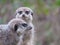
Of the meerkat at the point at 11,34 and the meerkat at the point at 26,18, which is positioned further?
the meerkat at the point at 26,18

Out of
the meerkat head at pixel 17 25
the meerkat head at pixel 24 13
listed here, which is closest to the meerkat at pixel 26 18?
the meerkat head at pixel 24 13

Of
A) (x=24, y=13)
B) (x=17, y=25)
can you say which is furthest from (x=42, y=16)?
(x=17, y=25)

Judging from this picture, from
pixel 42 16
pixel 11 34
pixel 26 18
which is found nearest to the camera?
pixel 11 34

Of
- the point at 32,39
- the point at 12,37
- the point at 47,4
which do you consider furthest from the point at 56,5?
the point at 12,37

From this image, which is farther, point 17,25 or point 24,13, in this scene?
point 24,13

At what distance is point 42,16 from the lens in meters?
13.1

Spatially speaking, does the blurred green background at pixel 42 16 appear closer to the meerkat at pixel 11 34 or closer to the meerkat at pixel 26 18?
the meerkat at pixel 26 18

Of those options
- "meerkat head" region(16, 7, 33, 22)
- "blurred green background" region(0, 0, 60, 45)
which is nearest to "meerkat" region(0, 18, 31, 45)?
"meerkat head" region(16, 7, 33, 22)

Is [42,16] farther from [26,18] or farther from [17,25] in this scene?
[17,25]

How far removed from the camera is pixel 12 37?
972cm

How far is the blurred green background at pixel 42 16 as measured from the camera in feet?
40.1

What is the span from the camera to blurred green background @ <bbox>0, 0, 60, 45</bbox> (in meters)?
12.2

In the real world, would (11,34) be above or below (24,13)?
below

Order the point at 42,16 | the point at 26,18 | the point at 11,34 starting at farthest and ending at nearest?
the point at 42,16 < the point at 26,18 < the point at 11,34
